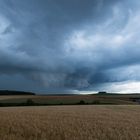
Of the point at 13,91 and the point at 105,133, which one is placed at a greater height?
the point at 13,91

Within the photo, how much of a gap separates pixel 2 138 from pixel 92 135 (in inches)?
155

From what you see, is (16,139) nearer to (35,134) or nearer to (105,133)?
(35,134)

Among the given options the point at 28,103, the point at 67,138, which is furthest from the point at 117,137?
the point at 28,103

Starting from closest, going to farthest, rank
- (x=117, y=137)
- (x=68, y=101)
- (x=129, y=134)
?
1. (x=117, y=137)
2. (x=129, y=134)
3. (x=68, y=101)

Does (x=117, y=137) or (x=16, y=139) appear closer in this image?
(x=16, y=139)

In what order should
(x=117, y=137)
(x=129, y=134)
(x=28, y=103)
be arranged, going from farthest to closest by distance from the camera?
(x=28, y=103) → (x=129, y=134) → (x=117, y=137)

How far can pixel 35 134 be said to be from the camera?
40.9ft

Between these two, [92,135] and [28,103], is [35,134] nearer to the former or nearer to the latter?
[92,135]

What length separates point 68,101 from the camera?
76812mm

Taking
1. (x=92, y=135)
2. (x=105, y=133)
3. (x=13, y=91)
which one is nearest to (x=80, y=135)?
(x=92, y=135)

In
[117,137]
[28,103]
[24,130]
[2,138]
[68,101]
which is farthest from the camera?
[68,101]

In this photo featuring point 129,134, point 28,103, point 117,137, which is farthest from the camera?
point 28,103

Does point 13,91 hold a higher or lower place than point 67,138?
higher

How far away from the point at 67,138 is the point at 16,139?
210 cm
